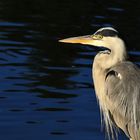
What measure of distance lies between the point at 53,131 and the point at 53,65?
3.00 meters

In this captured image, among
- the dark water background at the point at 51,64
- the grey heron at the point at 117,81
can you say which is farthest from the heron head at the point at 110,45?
the dark water background at the point at 51,64

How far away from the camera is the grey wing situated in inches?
316

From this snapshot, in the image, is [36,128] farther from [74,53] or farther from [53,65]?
[74,53]

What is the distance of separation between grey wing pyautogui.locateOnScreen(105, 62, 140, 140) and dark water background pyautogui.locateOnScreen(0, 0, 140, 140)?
1.19m

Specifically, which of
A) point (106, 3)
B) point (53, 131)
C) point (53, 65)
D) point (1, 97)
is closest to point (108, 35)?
point (53, 131)

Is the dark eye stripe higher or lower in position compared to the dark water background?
higher

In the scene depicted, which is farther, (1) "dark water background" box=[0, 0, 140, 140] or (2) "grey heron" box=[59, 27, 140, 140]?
(1) "dark water background" box=[0, 0, 140, 140]

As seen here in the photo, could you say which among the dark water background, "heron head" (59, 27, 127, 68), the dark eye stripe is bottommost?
the dark water background

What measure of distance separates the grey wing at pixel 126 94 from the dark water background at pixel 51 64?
1190 mm

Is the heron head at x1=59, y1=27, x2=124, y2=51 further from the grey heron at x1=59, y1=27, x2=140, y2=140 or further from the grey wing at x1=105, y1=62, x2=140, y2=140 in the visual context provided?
the grey wing at x1=105, y1=62, x2=140, y2=140

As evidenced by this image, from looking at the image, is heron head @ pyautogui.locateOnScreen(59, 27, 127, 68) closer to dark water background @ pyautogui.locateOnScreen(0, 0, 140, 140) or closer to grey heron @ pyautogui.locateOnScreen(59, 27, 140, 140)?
grey heron @ pyautogui.locateOnScreen(59, 27, 140, 140)

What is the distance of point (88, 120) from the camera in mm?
9867

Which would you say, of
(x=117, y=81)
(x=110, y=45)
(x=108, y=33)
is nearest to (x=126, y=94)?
(x=117, y=81)

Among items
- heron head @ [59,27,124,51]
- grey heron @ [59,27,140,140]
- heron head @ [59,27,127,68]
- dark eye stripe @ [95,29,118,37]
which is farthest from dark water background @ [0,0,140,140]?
dark eye stripe @ [95,29,118,37]
